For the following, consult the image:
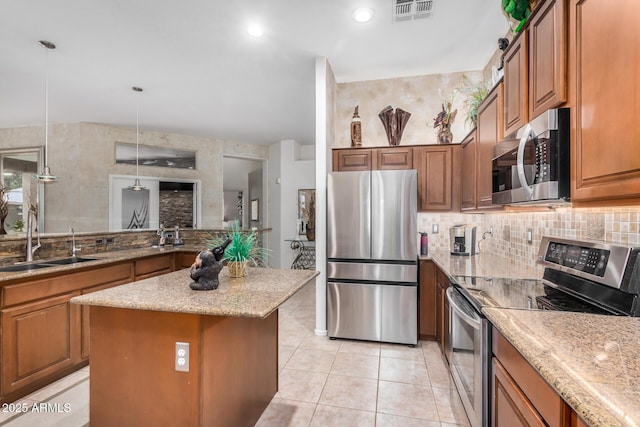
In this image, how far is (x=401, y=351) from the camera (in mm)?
2988

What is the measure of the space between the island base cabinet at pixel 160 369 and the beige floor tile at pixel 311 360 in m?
1.09

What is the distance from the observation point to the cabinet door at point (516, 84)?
174cm

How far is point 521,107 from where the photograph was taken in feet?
5.78

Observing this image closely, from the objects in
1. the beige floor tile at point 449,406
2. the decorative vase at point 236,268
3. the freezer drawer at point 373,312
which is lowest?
the beige floor tile at point 449,406

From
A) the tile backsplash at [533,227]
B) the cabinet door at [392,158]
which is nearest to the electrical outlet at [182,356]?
the tile backsplash at [533,227]

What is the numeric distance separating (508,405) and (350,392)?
1381 millimetres

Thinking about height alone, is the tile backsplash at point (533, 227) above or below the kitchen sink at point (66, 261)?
above

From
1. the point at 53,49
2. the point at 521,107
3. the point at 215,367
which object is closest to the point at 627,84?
the point at 521,107

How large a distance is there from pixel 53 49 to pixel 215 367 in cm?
354

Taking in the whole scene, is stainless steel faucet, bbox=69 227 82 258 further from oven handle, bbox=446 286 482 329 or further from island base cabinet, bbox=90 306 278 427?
oven handle, bbox=446 286 482 329

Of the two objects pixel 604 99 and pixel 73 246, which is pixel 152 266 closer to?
pixel 73 246

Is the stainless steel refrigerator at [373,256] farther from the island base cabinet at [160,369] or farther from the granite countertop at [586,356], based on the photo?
the granite countertop at [586,356]

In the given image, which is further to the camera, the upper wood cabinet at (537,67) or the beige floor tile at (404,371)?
the beige floor tile at (404,371)

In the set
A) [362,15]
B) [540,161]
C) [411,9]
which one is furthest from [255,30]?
[540,161]
